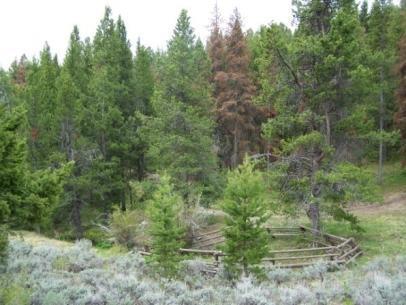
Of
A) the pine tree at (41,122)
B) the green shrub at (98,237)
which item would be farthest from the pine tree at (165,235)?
the pine tree at (41,122)

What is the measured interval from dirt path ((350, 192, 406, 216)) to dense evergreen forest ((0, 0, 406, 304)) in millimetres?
1935

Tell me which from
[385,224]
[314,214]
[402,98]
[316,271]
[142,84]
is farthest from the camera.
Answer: [142,84]

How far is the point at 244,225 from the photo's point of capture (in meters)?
15.8

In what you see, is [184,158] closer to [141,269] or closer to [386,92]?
[141,269]

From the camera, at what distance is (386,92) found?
35.1 metres

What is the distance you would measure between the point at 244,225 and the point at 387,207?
17027 mm

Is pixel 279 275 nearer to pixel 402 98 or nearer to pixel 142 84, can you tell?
pixel 402 98

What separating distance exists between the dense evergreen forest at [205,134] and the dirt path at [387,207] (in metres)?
1.94

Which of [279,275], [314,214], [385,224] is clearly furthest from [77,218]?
[385,224]

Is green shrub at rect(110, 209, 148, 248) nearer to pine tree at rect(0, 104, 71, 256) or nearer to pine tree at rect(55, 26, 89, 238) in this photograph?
pine tree at rect(55, 26, 89, 238)

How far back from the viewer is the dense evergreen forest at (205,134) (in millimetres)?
16016

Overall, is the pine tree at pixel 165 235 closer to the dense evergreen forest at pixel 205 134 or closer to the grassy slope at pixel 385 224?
the dense evergreen forest at pixel 205 134

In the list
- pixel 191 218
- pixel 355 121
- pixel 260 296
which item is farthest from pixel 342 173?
pixel 260 296

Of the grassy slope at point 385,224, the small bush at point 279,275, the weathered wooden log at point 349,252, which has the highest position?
the grassy slope at point 385,224
